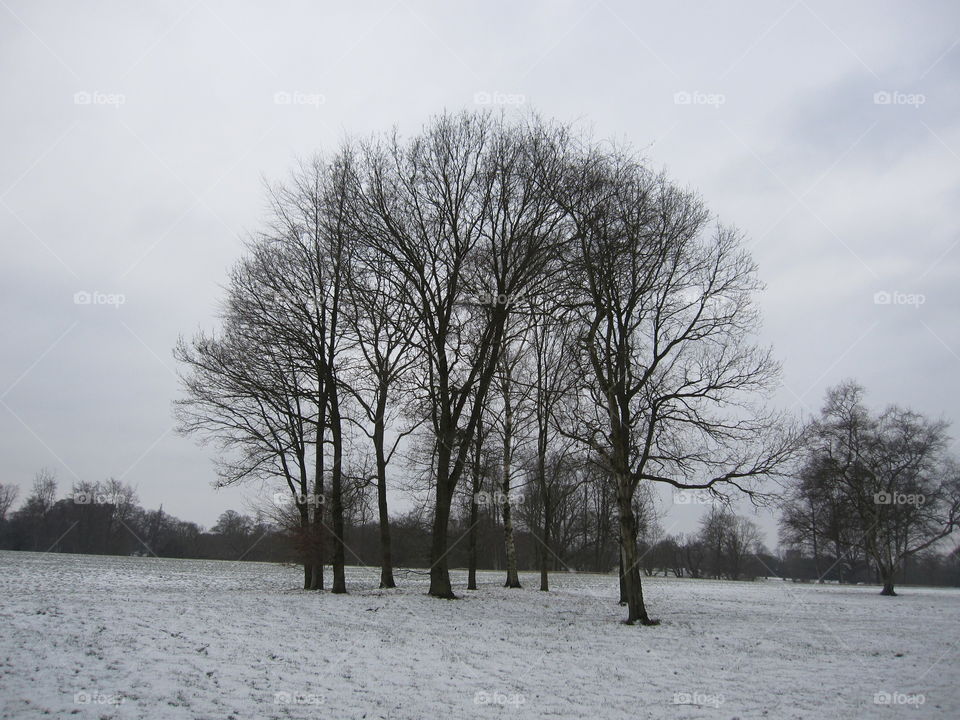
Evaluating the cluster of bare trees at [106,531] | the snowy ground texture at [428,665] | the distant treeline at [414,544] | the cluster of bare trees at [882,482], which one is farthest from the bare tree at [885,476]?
the cluster of bare trees at [106,531]

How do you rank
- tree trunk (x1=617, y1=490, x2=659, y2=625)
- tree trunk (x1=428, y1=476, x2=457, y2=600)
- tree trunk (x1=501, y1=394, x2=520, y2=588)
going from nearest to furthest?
tree trunk (x1=617, y1=490, x2=659, y2=625)
tree trunk (x1=428, y1=476, x2=457, y2=600)
tree trunk (x1=501, y1=394, x2=520, y2=588)

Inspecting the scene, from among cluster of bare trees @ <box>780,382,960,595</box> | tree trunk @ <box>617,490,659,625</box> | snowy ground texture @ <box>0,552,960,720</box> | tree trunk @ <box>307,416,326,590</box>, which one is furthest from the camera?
cluster of bare trees @ <box>780,382,960,595</box>

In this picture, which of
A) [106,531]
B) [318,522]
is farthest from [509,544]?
[106,531]

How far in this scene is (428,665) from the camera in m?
9.92

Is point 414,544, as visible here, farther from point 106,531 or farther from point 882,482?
point 106,531

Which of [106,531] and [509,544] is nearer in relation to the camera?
[509,544]

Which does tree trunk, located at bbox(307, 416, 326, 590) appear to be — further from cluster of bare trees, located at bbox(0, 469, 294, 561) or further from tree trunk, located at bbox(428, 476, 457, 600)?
cluster of bare trees, located at bbox(0, 469, 294, 561)

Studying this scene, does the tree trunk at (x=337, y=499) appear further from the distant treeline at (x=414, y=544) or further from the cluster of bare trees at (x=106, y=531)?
the cluster of bare trees at (x=106, y=531)

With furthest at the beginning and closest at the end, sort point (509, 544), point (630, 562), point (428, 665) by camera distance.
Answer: point (509, 544) < point (630, 562) < point (428, 665)

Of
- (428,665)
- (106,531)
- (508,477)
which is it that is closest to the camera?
(428,665)

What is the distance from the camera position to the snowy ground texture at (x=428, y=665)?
7652mm

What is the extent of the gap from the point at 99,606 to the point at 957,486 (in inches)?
1835

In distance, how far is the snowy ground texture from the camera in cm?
765

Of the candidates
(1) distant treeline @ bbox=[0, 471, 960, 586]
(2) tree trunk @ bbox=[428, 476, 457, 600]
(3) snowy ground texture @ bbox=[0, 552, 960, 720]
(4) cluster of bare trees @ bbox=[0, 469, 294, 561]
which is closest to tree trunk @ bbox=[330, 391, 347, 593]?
(2) tree trunk @ bbox=[428, 476, 457, 600]
